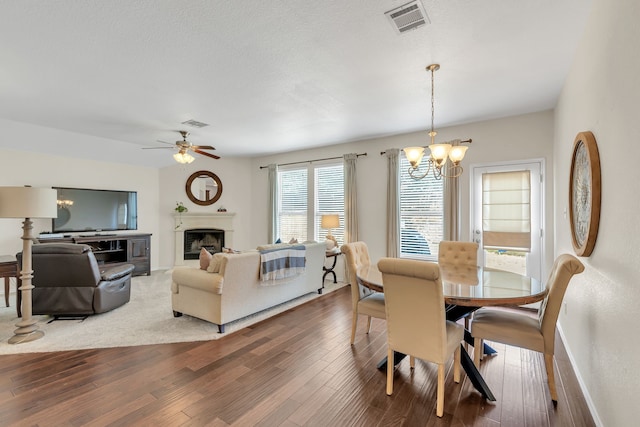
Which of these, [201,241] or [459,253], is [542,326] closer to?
[459,253]

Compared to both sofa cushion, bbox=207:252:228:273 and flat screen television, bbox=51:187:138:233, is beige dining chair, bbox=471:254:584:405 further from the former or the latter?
flat screen television, bbox=51:187:138:233

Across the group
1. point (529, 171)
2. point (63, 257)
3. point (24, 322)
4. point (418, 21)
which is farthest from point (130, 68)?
point (529, 171)

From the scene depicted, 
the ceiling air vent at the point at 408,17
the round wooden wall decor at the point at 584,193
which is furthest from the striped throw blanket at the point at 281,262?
the round wooden wall decor at the point at 584,193

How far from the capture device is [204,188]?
7242 mm

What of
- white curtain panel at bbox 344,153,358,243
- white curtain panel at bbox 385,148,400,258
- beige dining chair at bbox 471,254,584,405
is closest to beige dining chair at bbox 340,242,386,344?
beige dining chair at bbox 471,254,584,405

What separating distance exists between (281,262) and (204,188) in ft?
13.9

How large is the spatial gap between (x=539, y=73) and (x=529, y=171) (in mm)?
1623

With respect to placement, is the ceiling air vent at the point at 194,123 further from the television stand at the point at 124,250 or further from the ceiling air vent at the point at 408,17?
the ceiling air vent at the point at 408,17

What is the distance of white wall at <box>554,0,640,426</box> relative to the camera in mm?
1456

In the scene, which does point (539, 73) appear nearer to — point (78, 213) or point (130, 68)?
point (130, 68)

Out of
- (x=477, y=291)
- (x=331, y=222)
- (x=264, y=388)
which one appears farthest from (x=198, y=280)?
(x=477, y=291)

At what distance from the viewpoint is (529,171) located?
4215mm

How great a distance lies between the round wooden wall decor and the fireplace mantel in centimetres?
640

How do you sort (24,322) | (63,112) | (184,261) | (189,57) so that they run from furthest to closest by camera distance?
(184,261), (63,112), (24,322), (189,57)
